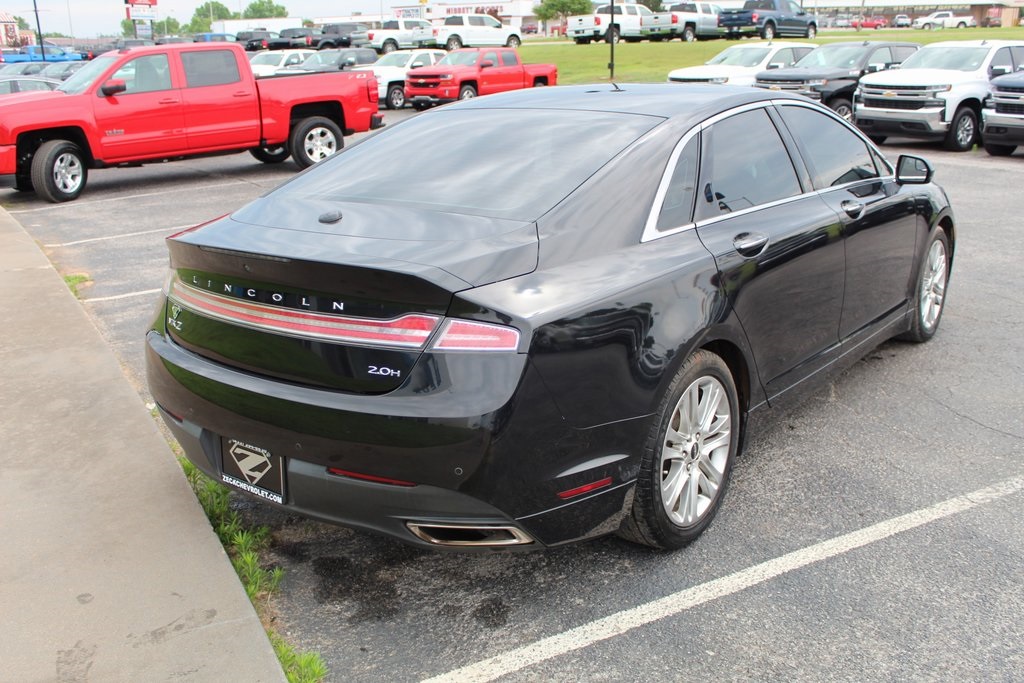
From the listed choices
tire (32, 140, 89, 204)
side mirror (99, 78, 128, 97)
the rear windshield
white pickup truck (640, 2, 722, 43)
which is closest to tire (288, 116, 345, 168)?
side mirror (99, 78, 128, 97)

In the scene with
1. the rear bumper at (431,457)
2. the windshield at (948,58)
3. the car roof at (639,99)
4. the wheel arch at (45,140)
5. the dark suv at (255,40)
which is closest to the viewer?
the rear bumper at (431,457)

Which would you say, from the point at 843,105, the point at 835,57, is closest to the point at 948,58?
the point at 843,105

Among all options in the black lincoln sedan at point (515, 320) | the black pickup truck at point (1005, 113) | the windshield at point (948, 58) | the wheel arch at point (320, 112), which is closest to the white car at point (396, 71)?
the wheel arch at point (320, 112)

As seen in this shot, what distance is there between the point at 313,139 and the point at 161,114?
2430 mm

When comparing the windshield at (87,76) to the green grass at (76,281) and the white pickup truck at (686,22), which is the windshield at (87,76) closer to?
the green grass at (76,281)

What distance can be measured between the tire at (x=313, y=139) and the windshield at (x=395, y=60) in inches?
535

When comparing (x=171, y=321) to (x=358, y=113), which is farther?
(x=358, y=113)

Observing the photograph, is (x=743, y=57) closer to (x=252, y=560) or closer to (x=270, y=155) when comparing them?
(x=270, y=155)

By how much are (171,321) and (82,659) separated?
1.24 metres

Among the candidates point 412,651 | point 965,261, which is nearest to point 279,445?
point 412,651

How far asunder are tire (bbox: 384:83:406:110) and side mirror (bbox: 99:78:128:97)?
1506 cm

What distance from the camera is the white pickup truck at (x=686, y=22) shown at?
4650cm

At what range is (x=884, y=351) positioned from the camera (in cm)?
602

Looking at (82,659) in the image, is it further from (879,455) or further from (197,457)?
(879,455)
